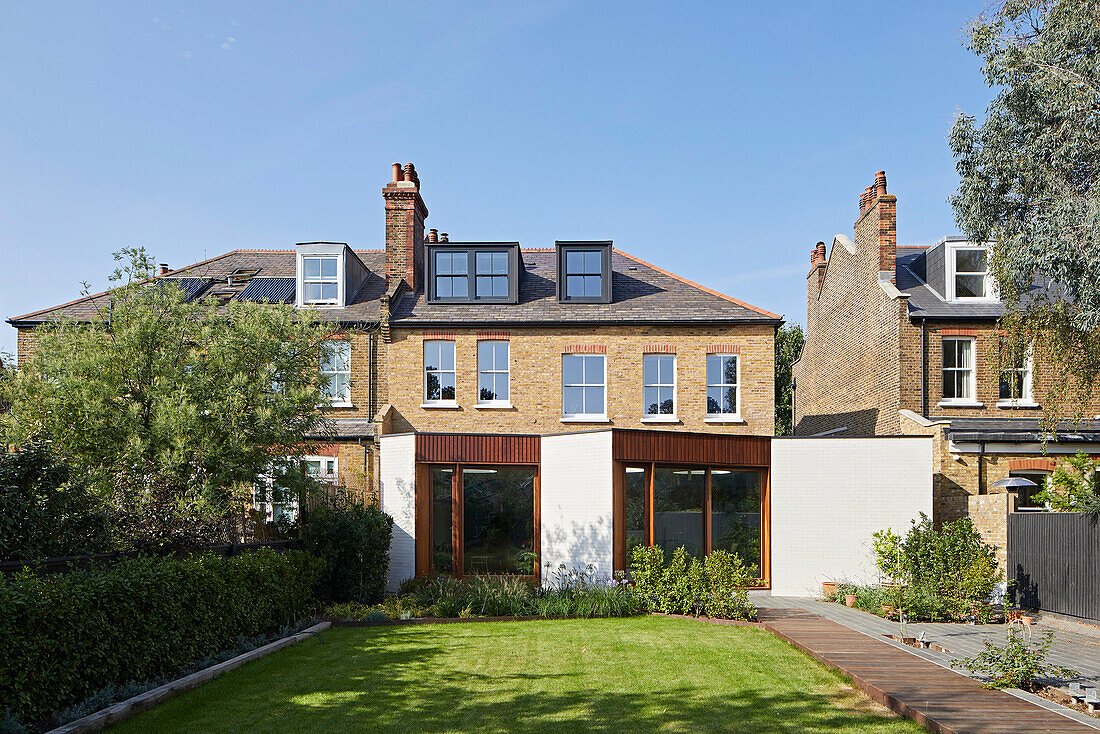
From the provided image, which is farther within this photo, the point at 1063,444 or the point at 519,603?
the point at 1063,444

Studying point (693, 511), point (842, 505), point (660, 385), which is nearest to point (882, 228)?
point (660, 385)

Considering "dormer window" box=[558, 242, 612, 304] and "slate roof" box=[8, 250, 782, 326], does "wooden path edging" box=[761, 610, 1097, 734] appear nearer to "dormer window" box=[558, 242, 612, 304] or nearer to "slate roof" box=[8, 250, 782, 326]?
"slate roof" box=[8, 250, 782, 326]

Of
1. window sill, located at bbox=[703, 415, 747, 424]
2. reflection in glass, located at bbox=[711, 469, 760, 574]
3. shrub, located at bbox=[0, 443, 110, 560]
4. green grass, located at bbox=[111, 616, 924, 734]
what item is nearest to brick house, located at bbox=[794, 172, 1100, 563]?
window sill, located at bbox=[703, 415, 747, 424]

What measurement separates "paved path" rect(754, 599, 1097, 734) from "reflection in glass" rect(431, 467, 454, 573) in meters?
7.69

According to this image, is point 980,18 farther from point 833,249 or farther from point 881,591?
point 833,249

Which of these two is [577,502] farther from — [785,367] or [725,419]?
[785,367]

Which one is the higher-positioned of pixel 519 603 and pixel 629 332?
pixel 629 332

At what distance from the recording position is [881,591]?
1552 cm

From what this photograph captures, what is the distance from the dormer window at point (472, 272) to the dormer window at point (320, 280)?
9.31 ft

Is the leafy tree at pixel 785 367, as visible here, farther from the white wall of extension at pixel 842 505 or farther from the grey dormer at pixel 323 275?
the grey dormer at pixel 323 275

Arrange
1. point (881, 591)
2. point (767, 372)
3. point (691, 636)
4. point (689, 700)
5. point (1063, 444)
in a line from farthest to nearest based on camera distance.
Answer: point (767, 372) → point (1063, 444) → point (881, 591) → point (691, 636) → point (689, 700)

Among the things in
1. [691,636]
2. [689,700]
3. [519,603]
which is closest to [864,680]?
[689,700]

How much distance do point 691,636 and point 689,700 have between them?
11.9ft

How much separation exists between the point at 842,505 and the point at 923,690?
9205 millimetres
